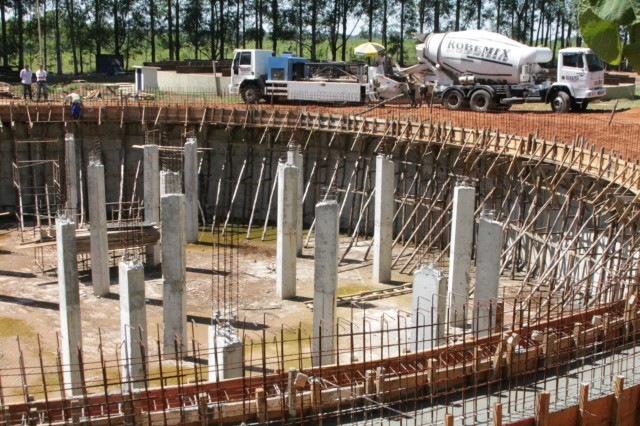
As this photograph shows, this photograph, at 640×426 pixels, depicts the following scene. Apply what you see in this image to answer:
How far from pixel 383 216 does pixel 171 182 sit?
193 inches

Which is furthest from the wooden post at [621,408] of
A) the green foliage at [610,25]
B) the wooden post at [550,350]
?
the green foliage at [610,25]

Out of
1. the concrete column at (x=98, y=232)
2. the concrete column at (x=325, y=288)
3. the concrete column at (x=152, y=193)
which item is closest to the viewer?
the concrete column at (x=325, y=288)

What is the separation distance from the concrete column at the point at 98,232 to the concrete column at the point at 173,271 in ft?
11.5

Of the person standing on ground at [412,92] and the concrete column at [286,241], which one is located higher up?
the person standing on ground at [412,92]

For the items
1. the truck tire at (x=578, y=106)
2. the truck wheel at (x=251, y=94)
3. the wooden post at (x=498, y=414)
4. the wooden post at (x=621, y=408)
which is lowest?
the wooden post at (x=621, y=408)

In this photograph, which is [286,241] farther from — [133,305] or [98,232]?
[133,305]

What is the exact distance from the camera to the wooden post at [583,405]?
921 cm

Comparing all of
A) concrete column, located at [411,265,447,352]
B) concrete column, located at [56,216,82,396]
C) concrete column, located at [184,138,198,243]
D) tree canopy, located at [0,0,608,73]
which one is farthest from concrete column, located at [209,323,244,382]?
tree canopy, located at [0,0,608,73]

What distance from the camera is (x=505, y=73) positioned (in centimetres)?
2653

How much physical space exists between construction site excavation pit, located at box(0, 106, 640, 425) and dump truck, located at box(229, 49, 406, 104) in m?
4.98

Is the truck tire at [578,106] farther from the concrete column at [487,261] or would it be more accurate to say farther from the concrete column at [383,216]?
the concrete column at [487,261]

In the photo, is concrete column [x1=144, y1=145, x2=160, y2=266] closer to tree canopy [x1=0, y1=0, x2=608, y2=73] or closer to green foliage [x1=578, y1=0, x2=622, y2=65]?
green foliage [x1=578, y1=0, x2=622, y2=65]

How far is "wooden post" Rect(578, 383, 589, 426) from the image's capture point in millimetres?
9211

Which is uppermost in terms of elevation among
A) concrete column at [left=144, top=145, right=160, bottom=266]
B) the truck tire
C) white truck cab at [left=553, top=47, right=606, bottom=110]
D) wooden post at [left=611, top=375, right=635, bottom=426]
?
white truck cab at [left=553, top=47, right=606, bottom=110]
